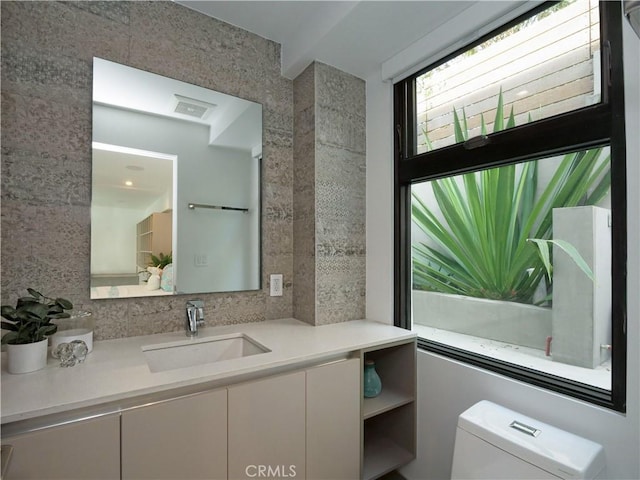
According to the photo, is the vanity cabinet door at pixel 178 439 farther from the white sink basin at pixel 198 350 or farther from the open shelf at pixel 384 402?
the open shelf at pixel 384 402

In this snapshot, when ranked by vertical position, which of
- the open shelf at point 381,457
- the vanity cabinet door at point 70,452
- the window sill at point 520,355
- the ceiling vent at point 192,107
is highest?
the ceiling vent at point 192,107

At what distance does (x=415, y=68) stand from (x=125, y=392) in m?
1.91

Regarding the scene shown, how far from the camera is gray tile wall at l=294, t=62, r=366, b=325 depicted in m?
1.80

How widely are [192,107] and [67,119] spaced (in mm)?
537

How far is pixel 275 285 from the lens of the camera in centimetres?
190

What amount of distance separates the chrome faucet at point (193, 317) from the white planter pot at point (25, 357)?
55 centimetres

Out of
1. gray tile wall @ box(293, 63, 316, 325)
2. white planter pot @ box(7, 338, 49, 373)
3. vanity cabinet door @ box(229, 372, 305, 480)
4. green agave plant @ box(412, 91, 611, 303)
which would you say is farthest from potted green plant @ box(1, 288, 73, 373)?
green agave plant @ box(412, 91, 611, 303)

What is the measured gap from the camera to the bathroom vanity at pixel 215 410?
2.91ft

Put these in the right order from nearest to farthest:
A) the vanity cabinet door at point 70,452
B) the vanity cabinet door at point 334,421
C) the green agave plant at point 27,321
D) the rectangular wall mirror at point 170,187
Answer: the vanity cabinet door at point 70,452 < the green agave plant at point 27,321 < the vanity cabinet door at point 334,421 < the rectangular wall mirror at point 170,187

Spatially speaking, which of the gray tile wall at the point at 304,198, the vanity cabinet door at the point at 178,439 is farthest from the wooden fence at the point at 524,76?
the vanity cabinet door at the point at 178,439

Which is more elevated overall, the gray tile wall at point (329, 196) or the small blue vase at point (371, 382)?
the gray tile wall at point (329, 196)

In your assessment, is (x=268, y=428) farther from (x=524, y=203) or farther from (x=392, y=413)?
(x=524, y=203)

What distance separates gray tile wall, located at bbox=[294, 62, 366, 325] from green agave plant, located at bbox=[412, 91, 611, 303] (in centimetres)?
37

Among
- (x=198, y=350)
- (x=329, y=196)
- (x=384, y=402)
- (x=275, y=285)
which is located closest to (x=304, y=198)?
(x=329, y=196)
